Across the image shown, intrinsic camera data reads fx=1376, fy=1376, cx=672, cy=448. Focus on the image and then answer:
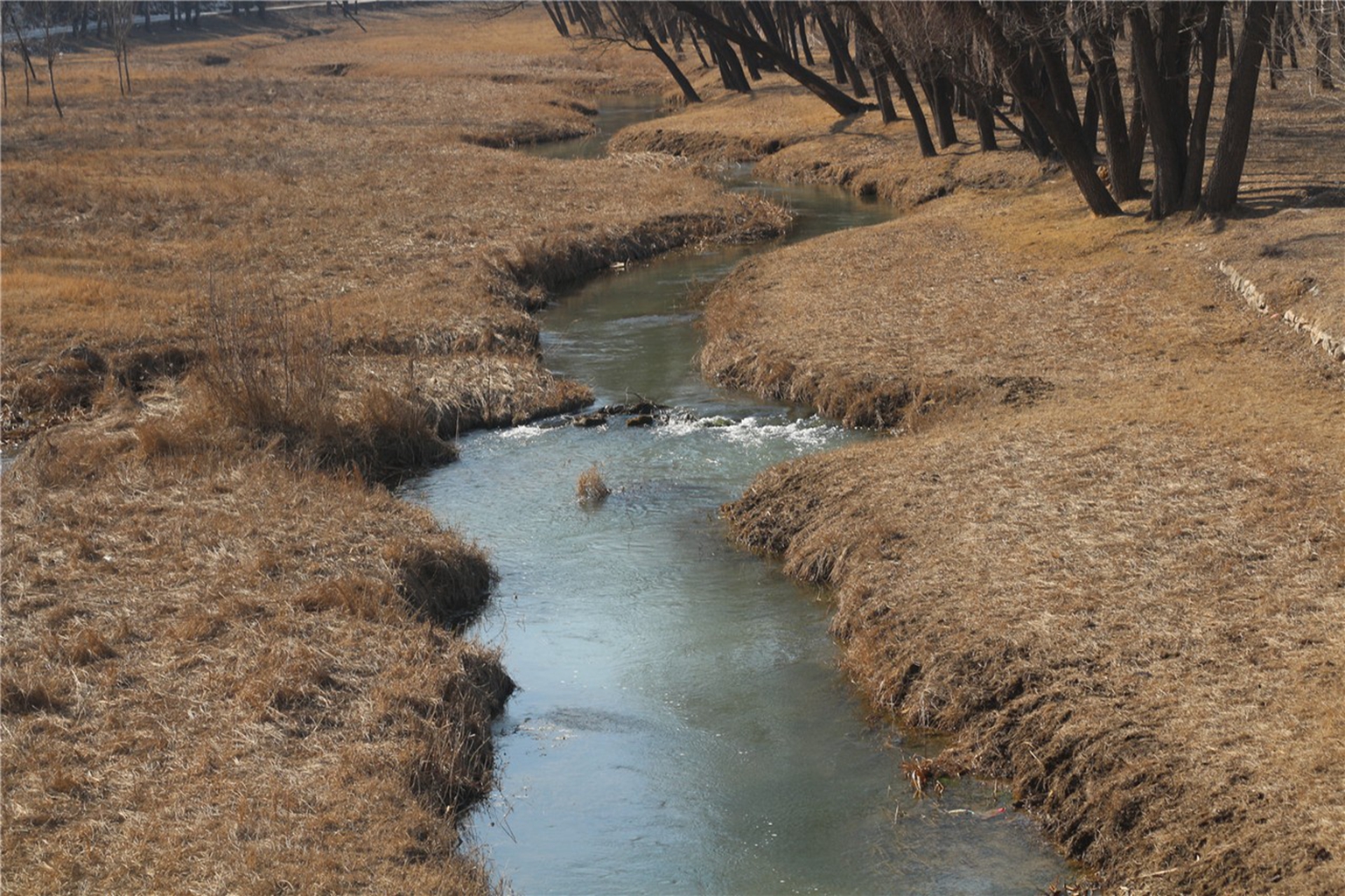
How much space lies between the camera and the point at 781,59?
35750 millimetres

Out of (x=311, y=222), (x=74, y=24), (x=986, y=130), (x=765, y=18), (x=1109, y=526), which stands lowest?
(x=1109, y=526)

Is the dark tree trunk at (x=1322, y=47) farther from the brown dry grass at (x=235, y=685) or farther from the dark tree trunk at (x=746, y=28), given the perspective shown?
the dark tree trunk at (x=746, y=28)

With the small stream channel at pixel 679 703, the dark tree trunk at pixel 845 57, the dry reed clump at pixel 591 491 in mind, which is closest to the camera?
the small stream channel at pixel 679 703

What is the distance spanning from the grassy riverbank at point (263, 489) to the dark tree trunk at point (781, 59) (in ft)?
12.8

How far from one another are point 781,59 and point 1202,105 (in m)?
19.5

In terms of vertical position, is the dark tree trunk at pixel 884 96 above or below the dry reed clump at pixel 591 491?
above

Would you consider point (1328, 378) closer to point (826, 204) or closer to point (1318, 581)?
point (1318, 581)

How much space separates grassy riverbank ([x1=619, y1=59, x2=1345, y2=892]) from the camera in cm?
700

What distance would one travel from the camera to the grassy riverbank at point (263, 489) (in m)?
Answer: 7.09

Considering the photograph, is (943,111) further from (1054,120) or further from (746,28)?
(746,28)

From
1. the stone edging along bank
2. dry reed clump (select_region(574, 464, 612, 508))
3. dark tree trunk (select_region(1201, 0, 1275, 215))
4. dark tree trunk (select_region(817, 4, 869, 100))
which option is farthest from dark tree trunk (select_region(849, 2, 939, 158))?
dry reed clump (select_region(574, 464, 612, 508))

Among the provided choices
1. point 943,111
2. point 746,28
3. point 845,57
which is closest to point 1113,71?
point 943,111

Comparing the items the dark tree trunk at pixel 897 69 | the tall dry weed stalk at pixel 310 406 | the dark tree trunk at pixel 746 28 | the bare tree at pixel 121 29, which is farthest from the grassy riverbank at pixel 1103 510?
the bare tree at pixel 121 29

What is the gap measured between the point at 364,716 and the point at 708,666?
8.55ft
